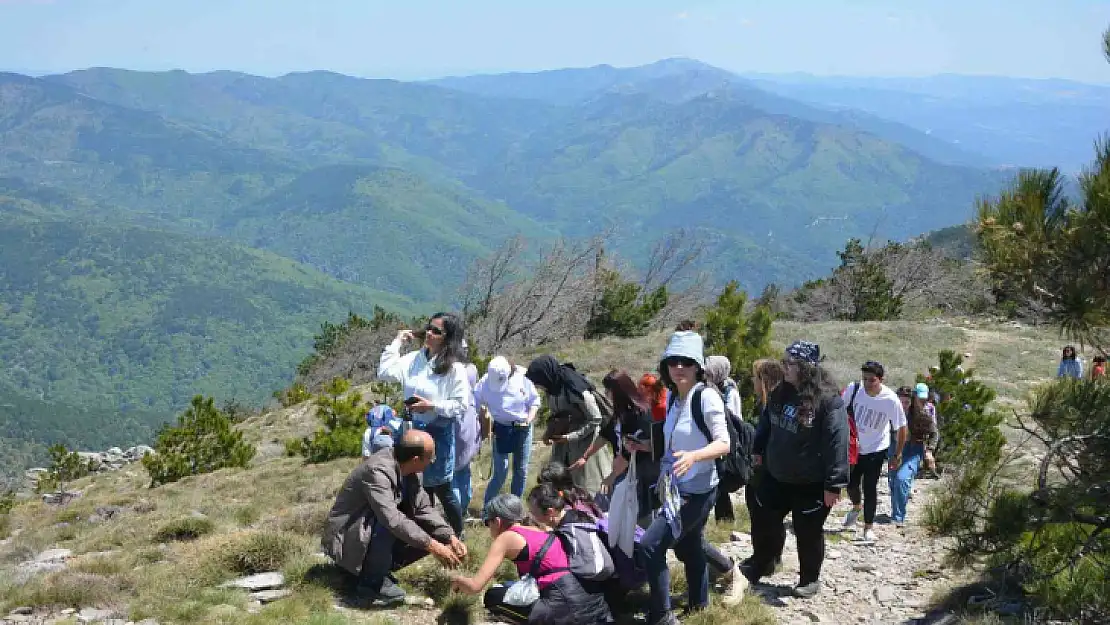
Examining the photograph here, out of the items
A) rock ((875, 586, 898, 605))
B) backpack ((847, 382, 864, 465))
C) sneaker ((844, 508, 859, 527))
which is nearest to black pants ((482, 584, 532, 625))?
rock ((875, 586, 898, 605))

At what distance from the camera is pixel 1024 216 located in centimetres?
430

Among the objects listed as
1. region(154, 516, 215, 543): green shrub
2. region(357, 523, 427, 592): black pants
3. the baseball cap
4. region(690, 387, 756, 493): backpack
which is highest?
the baseball cap

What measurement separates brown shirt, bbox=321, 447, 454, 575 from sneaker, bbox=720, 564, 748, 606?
196cm

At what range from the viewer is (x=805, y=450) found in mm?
5492

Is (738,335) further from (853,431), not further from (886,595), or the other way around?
(886,595)

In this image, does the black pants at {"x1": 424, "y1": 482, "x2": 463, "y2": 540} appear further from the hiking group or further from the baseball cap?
the baseball cap

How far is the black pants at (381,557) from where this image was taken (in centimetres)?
551

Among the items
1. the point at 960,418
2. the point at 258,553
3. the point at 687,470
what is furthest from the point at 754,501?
the point at 960,418

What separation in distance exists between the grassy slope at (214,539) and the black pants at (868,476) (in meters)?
1.38

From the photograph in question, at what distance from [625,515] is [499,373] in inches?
94.9

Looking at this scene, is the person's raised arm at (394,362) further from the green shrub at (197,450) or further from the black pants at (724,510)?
the green shrub at (197,450)

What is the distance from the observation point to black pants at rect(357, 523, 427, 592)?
551 centimetres

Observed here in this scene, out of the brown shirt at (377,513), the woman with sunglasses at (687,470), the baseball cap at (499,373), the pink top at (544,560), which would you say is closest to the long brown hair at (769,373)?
the woman with sunglasses at (687,470)

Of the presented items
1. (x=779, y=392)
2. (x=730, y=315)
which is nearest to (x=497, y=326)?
(x=730, y=315)
